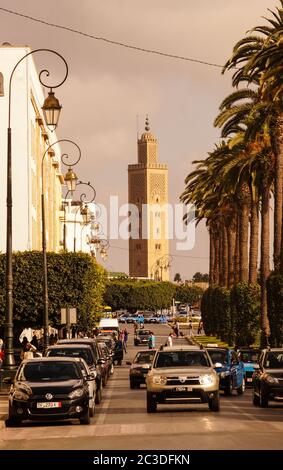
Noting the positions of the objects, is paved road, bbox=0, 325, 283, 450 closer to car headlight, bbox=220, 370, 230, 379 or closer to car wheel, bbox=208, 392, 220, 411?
car wheel, bbox=208, 392, 220, 411

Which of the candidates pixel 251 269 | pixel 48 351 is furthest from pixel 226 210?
pixel 48 351

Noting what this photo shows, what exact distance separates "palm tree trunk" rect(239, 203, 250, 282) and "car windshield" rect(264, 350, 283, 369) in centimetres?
4106

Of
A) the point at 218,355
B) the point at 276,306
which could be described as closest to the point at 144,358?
the point at 276,306

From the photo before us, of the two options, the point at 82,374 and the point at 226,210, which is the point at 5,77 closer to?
the point at 226,210

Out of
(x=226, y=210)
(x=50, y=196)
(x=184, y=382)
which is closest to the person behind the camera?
(x=184, y=382)

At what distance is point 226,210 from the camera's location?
288ft

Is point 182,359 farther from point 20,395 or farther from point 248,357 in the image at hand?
point 248,357

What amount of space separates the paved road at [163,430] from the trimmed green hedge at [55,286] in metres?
30.3

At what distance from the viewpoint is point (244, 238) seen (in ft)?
254

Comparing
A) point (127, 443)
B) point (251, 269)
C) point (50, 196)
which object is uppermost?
point (50, 196)

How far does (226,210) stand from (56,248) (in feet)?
85.1

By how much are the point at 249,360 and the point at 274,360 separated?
43.4ft

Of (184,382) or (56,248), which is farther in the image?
(56,248)

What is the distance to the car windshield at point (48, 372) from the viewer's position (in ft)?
94.5
